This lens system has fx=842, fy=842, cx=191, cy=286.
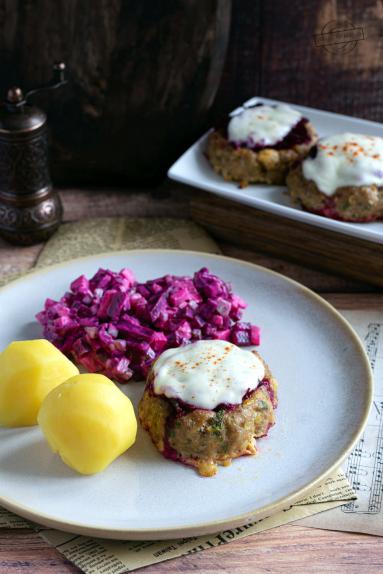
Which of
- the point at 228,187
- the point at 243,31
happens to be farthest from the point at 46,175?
the point at 243,31

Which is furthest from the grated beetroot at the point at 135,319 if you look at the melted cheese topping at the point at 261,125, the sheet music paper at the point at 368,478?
the melted cheese topping at the point at 261,125

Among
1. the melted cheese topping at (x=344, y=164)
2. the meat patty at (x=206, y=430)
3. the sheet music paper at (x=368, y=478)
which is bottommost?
the sheet music paper at (x=368, y=478)

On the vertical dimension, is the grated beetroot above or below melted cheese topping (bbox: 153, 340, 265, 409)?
below

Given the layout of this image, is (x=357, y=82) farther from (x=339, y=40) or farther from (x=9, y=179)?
(x=9, y=179)

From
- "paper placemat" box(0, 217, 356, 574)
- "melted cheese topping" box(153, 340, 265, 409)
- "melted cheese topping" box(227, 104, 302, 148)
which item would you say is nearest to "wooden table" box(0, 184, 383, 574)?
"paper placemat" box(0, 217, 356, 574)

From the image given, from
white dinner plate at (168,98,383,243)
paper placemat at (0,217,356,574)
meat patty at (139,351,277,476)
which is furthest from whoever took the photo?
white dinner plate at (168,98,383,243)

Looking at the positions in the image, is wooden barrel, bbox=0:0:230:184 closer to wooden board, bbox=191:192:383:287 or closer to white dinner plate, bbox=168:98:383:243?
white dinner plate, bbox=168:98:383:243

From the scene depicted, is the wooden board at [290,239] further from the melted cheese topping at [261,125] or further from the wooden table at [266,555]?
the wooden table at [266,555]
